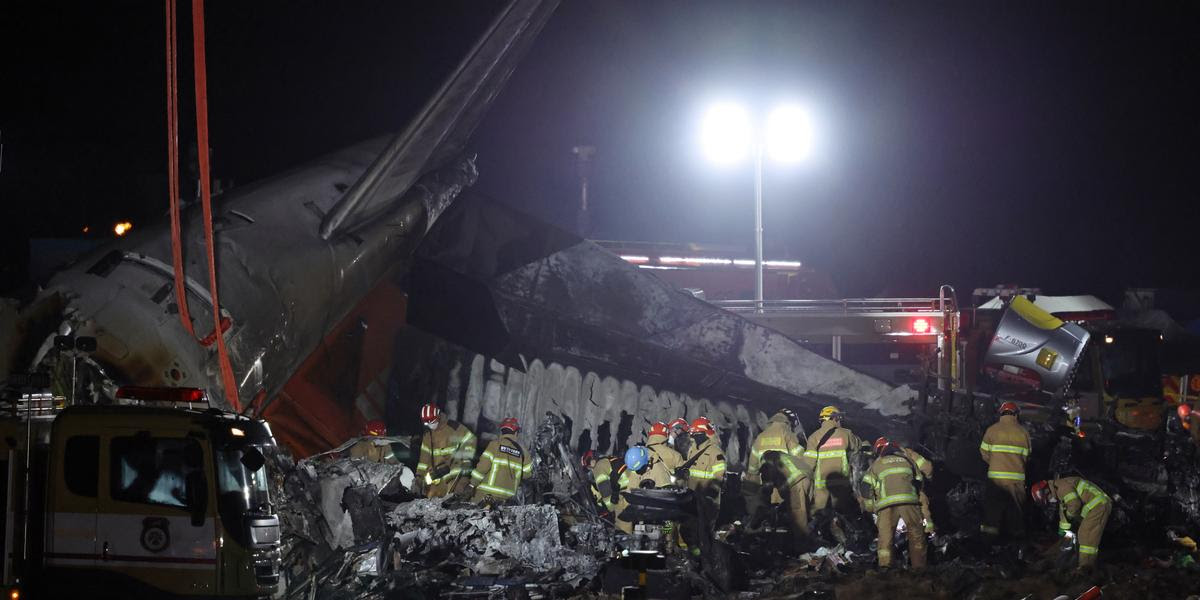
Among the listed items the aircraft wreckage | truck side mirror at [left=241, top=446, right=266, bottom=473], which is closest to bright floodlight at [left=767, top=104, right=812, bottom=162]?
the aircraft wreckage

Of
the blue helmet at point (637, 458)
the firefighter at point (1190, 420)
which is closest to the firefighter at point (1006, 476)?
the firefighter at point (1190, 420)

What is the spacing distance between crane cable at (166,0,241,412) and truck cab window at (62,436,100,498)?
242 cm

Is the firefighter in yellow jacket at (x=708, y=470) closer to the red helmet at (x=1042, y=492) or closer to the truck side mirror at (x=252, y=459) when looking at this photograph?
the red helmet at (x=1042, y=492)

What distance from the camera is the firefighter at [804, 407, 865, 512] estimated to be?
41.7 feet

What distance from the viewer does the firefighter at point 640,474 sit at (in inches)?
464

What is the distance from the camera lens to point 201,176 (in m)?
9.39

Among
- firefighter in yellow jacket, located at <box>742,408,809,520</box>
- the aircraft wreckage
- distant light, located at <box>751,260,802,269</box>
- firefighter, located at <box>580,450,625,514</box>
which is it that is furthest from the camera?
distant light, located at <box>751,260,802,269</box>

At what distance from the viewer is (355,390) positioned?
14.0m

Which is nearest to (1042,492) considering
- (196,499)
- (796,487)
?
(796,487)

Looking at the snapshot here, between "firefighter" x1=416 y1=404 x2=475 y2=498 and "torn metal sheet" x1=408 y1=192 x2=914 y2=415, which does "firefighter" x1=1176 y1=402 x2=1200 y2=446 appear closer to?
"torn metal sheet" x1=408 y1=192 x2=914 y2=415

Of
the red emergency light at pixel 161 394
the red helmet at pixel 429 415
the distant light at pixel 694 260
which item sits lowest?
the red helmet at pixel 429 415

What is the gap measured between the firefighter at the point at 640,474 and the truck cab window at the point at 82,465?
595cm

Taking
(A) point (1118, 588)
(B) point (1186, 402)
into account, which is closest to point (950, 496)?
(A) point (1118, 588)

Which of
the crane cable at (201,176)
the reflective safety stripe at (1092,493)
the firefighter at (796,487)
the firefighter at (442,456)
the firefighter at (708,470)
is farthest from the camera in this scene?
the firefighter at (442,456)
